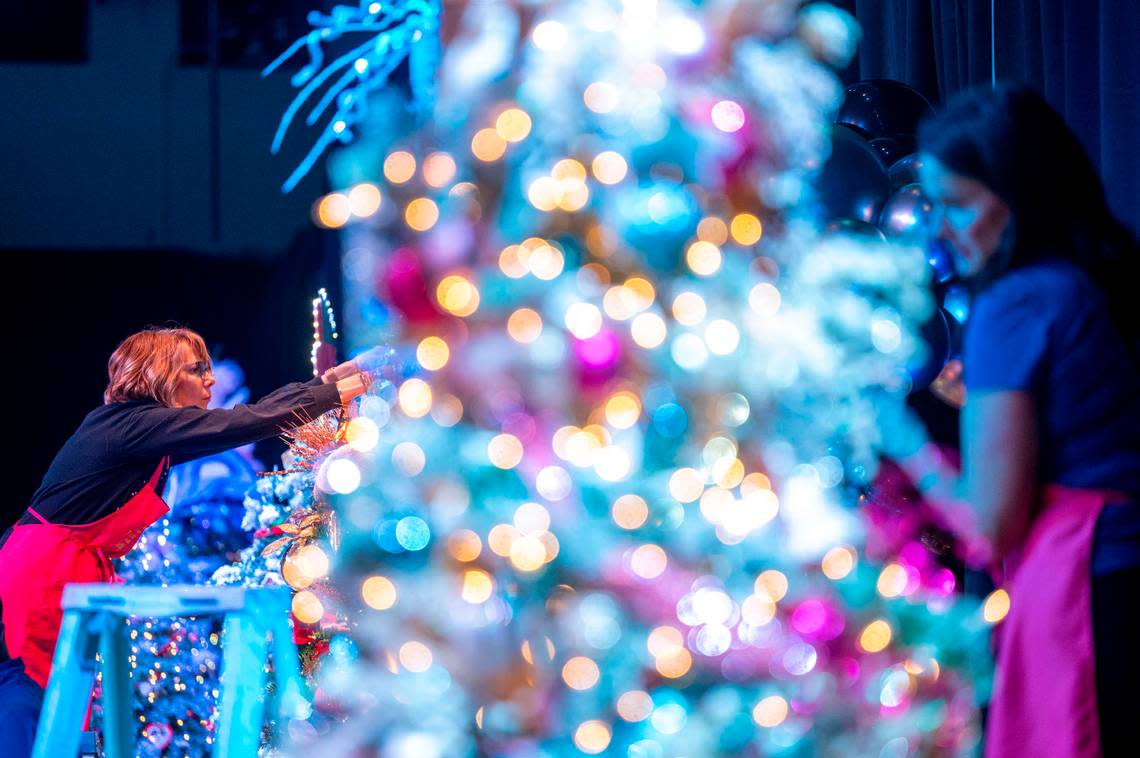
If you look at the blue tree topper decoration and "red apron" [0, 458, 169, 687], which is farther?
the blue tree topper decoration

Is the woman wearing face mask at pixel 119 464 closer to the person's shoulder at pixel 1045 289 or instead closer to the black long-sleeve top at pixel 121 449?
the black long-sleeve top at pixel 121 449

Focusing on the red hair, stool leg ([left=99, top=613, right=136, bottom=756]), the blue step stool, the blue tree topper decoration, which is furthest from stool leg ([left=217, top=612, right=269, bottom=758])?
the blue tree topper decoration

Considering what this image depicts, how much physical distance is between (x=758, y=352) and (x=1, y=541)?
1.77 metres

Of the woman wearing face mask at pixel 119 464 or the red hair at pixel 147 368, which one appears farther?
the red hair at pixel 147 368

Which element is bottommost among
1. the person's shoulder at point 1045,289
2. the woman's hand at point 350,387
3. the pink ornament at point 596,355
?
the woman's hand at point 350,387

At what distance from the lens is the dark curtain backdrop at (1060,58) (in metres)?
2.52

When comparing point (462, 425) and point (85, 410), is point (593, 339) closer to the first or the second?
point (462, 425)

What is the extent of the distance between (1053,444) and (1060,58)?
6.54ft

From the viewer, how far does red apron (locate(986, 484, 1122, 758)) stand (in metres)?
1.02

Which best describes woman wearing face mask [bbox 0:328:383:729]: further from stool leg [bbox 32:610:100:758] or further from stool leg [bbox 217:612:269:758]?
stool leg [bbox 217:612:269:758]

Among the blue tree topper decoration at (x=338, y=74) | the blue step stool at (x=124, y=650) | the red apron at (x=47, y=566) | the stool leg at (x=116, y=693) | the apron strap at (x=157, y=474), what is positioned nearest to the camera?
the blue step stool at (x=124, y=650)

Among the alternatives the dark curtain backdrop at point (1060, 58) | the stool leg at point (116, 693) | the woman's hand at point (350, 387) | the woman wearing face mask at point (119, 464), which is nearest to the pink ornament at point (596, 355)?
the stool leg at point (116, 693)

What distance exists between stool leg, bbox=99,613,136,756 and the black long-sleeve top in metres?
0.61

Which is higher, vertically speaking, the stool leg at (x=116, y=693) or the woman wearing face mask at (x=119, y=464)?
the woman wearing face mask at (x=119, y=464)
